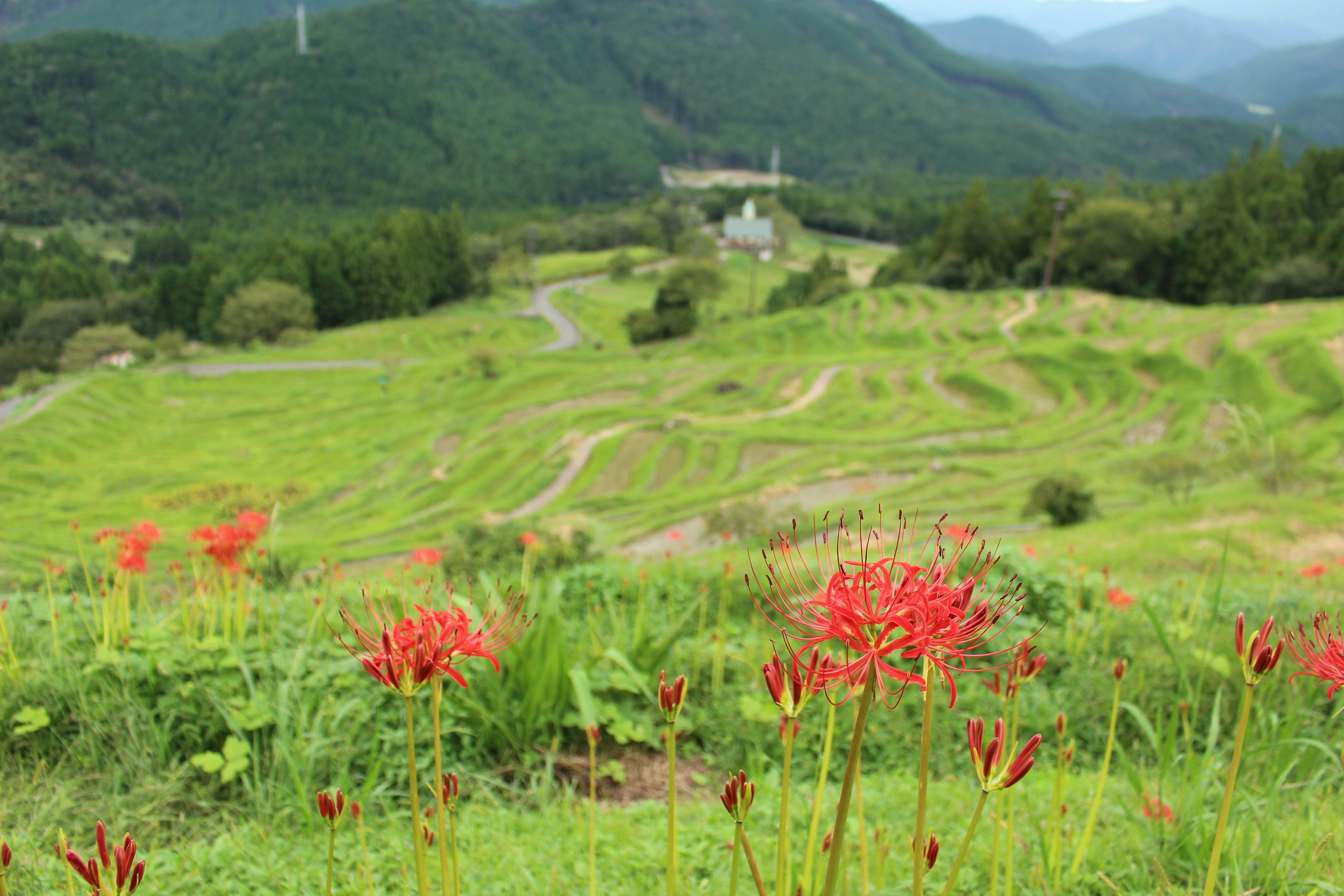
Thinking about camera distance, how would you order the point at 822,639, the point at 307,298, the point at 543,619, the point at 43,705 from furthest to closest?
1. the point at 307,298
2. the point at 543,619
3. the point at 43,705
4. the point at 822,639

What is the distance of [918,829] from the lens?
1.85 m

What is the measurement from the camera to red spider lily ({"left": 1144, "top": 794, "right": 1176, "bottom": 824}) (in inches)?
143

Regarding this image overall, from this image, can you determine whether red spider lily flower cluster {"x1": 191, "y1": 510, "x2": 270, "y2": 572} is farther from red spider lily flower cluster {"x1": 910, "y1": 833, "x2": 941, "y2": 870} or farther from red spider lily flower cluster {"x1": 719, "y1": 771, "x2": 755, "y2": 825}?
red spider lily flower cluster {"x1": 910, "y1": 833, "x2": 941, "y2": 870}

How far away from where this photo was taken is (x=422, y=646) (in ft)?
6.29

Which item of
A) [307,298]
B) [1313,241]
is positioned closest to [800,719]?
[1313,241]

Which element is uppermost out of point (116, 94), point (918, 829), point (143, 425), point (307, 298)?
point (116, 94)

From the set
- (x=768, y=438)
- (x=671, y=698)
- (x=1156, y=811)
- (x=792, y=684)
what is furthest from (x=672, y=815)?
(x=768, y=438)

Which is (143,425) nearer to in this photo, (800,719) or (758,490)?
(758,490)

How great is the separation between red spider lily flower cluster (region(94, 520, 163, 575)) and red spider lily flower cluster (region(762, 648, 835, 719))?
15.9 feet

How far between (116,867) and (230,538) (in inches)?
→ 125

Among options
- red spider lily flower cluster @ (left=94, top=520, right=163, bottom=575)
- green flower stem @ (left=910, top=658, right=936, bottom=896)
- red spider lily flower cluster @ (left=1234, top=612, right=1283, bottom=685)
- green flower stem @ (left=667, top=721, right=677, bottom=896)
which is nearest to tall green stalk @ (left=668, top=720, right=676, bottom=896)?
green flower stem @ (left=667, top=721, right=677, bottom=896)

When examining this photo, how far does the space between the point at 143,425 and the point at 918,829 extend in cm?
5643

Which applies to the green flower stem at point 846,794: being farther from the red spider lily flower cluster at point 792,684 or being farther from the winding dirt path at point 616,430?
the winding dirt path at point 616,430

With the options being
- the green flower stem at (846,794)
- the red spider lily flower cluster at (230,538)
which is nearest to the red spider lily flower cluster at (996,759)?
the green flower stem at (846,794)
